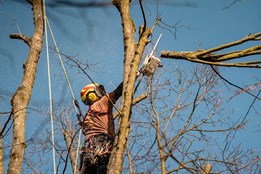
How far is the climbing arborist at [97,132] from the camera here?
13.2 ft

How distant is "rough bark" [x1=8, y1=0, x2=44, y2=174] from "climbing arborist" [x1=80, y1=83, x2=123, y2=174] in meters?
0.84

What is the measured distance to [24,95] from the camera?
426 cm

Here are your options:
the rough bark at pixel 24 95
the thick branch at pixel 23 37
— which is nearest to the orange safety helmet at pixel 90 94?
the rough bark at pixel 24 95

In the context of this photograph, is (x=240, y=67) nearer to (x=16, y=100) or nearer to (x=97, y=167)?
(x=97, y=167)

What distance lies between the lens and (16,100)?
13.9 ft

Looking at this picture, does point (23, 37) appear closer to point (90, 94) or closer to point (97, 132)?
point (90, 94)

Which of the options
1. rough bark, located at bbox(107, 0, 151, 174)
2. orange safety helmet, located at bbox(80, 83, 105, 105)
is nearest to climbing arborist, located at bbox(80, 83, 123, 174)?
orange safety helmet, located at bbox(80, 83, 105, 105)

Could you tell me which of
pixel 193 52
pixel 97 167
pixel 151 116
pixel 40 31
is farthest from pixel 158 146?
pixel 193 52

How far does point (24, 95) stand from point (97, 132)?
3.88ft

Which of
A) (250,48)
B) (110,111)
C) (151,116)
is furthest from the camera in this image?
(151,116)

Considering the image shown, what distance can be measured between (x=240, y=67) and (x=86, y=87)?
3152mm

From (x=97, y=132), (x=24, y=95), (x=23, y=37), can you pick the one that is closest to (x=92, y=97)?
(x=97, y=132)

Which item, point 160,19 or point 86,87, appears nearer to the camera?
point 160,19

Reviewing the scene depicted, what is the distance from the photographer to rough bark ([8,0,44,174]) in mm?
3830
